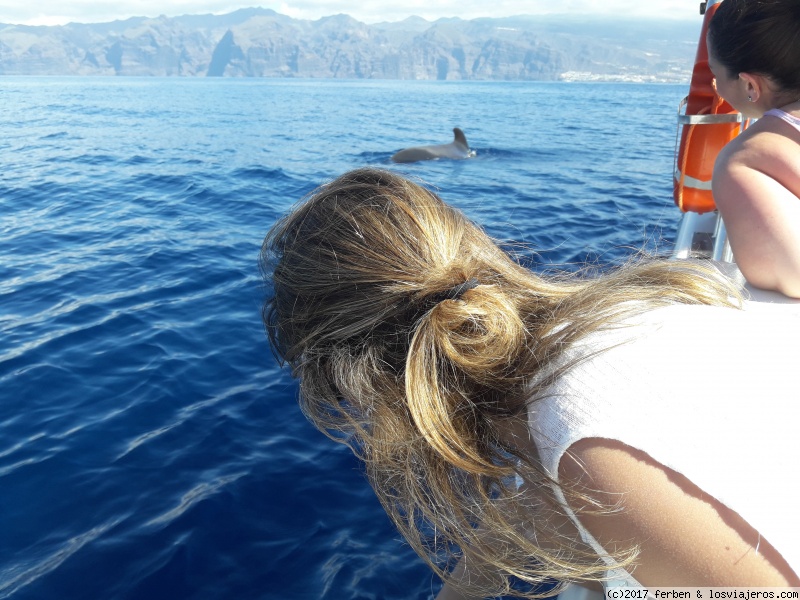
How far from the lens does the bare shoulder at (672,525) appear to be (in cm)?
104

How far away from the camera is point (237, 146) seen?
68.0ft

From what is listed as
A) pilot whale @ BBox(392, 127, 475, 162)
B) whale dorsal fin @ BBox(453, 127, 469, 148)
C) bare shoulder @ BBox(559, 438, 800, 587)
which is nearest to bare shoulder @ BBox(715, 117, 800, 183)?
bare shoulder @ BBox(559, 438, 800, 587)

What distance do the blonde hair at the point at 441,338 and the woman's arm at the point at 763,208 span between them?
0.48 metres

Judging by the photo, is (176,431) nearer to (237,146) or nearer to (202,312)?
(202,312)

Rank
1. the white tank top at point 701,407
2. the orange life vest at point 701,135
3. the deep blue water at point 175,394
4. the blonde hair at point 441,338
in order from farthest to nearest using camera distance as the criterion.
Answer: the orange life vest at point 701,135 < the deep blue water at point 175,394 < the blonde hair at point 441,338 < the white tank top at point 701,407

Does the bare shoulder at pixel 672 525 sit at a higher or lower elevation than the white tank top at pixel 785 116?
lower

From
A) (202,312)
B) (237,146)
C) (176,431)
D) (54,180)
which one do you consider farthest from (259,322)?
(237,146)

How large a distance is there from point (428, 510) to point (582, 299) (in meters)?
0.61

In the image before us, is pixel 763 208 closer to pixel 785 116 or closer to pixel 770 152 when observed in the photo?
pixel 770 152

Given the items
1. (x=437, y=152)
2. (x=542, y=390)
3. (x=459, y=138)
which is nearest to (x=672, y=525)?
(x=542, y=390)

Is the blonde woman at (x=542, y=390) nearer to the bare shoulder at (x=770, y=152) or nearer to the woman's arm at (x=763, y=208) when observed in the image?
the woman's arm at (x=763, y=208)

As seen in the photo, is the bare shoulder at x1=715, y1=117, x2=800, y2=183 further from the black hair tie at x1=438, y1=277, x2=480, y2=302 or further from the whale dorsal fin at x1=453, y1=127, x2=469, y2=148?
the whale dorsal fin at x1=453, y1=127, x2=469, y2=148

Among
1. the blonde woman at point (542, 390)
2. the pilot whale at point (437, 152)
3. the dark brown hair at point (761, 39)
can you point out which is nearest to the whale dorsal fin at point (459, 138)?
the pilot whale at point (437, 152)

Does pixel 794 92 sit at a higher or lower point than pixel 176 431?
higher
